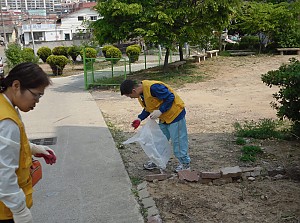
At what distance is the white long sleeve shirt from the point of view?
1704 mm

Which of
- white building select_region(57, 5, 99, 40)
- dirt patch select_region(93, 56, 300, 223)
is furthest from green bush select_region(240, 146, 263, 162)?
white building select_region(57, 5, 99, 40)

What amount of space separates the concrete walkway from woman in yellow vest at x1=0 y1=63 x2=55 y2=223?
153cm

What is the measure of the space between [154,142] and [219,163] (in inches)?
41.2

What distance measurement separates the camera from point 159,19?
40.1 ft

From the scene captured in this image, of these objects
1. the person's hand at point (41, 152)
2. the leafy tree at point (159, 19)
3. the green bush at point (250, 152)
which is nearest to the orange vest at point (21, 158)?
the person's hand at point (41, 152)

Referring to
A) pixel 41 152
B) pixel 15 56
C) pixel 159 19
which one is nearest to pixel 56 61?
pixel 15 56

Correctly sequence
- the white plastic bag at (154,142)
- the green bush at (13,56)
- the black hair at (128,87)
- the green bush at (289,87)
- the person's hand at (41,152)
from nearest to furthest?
the person's hand at (41,152) → the black hair at (128,87) → the white plastic bag at (154,142) → the green bush at (289,87) → the green bush at (13,56)

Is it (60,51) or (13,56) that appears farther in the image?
(60,51)

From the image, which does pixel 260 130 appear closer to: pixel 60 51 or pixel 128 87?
pixel 128 87

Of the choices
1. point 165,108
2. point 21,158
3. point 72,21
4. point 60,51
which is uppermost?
point 72,21

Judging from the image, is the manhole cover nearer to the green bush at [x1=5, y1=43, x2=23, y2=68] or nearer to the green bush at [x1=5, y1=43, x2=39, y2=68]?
the green bush at [x1=5, y1=43, x2=39, y2=68]

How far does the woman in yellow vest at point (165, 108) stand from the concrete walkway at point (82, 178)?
0.72 m

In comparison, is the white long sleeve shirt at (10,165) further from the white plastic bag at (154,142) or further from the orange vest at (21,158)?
the white plastic bag at (154,142)

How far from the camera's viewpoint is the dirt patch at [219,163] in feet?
10.9
